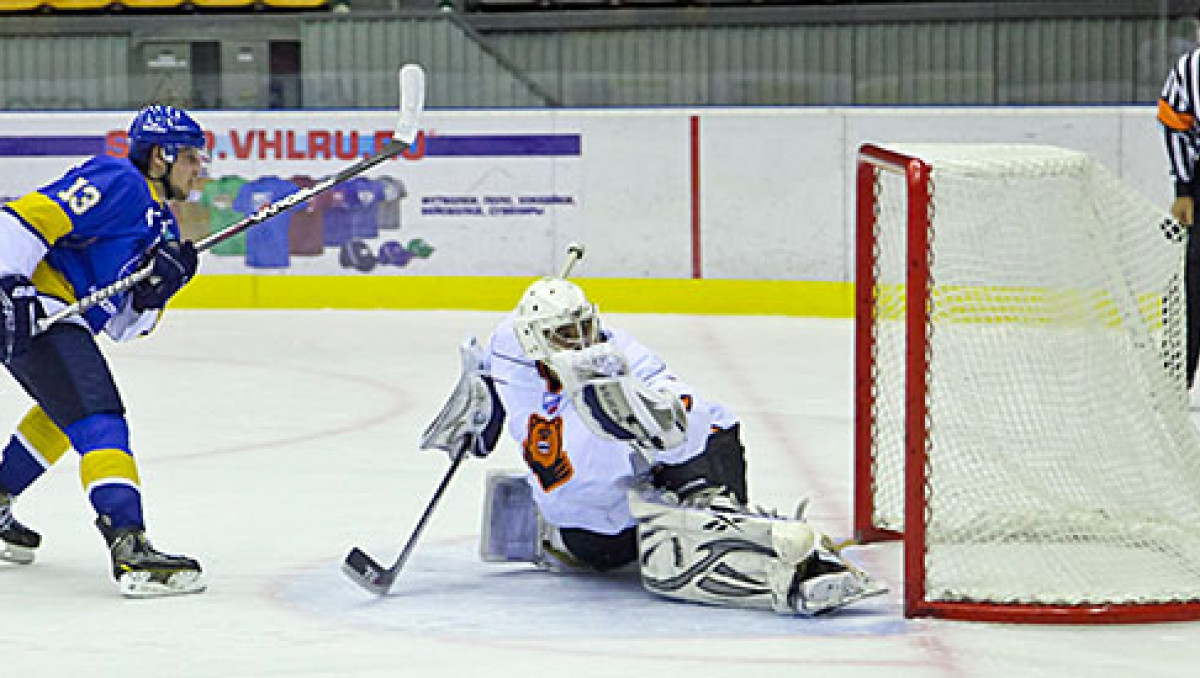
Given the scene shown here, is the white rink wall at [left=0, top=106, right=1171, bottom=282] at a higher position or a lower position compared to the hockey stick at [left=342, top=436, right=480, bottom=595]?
higher

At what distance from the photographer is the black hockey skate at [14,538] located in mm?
3994

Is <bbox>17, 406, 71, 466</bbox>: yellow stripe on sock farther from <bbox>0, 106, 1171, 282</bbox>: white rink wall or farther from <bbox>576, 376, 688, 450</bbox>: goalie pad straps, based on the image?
<bbox>0, 106, 1171, 282</bbox>: white rink wall

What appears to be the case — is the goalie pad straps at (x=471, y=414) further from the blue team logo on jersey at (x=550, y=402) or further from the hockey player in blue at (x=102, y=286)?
the hockey player in blue at (x=102, y=286)

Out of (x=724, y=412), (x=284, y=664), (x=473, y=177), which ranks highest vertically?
(x=473, y=177)

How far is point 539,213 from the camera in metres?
8.99

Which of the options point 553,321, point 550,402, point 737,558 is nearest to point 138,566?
point 550,402

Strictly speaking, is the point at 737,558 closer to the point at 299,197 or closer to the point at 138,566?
the point at 138,566

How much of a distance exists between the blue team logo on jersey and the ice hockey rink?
36 cm

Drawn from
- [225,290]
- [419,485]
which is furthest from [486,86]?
[419,485]

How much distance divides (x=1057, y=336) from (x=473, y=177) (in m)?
5.11

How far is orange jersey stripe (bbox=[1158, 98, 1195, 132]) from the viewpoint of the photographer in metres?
6.05

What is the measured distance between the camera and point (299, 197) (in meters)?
4.11

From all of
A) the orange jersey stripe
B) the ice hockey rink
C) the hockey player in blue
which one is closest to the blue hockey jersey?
the hockey player in blue

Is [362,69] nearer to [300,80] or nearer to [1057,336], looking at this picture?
[300,80]
